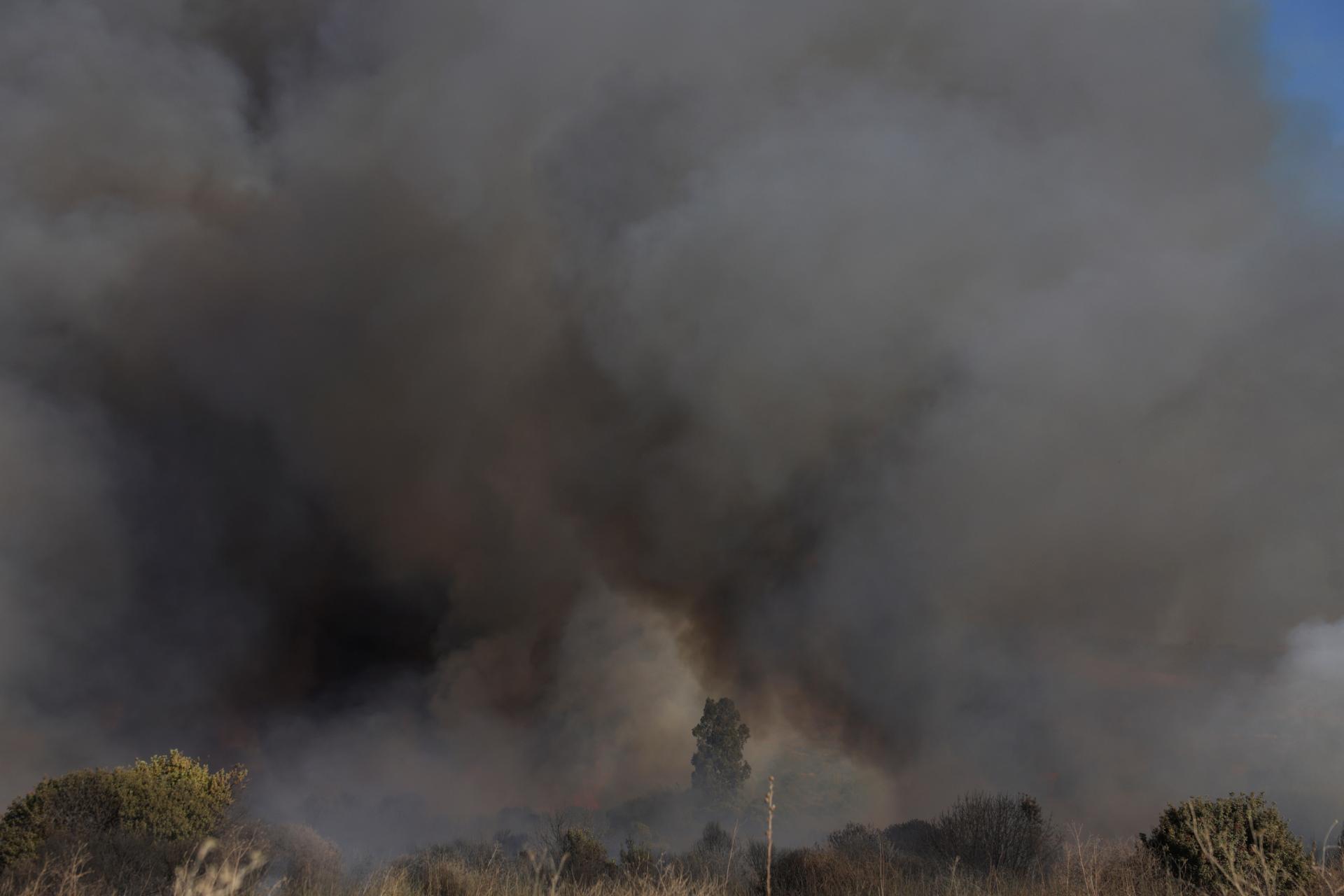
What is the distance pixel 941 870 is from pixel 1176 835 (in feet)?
25.3

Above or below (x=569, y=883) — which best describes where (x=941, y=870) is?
above

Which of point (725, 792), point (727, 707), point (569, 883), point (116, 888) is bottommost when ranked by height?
point (116, 888)

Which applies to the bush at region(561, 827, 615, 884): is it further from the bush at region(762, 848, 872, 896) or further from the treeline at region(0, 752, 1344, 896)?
the bush at region(762, 848, 872, 896)

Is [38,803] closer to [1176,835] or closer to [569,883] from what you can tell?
[569,883]

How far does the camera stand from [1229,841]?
19531 mm

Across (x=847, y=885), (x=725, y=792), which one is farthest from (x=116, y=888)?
(x=725, y=792)

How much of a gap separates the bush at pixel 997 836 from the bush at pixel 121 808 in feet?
77.4

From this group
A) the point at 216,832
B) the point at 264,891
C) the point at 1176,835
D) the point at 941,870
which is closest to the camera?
the point at 264,891

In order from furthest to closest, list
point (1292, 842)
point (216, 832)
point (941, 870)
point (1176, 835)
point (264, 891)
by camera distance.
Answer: point (941, 870), point (216, 832), point (1176, 835), point (1292, 842), point (264, 891)

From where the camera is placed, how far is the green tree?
104312 millimetres

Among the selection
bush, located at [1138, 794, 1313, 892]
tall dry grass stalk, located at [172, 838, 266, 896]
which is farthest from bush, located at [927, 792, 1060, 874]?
tall dry grass stalk, located at [172, 838, 266, 896]

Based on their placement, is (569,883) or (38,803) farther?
(569,883)

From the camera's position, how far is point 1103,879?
20.8 meters

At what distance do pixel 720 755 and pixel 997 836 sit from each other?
81.7 m
